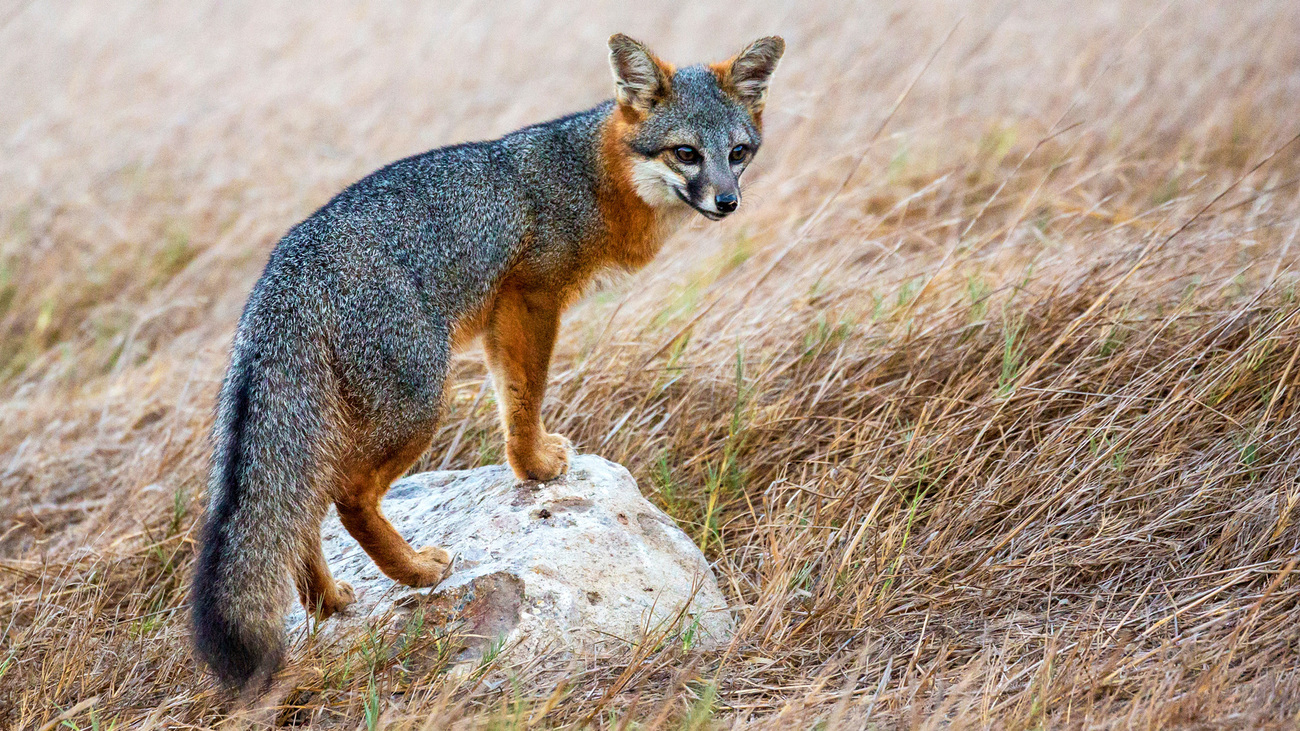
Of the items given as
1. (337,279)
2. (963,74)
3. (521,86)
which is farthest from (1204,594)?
(521,86)

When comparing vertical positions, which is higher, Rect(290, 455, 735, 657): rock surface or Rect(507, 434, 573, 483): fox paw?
Rect(507, 434, 573, 483): fox paw

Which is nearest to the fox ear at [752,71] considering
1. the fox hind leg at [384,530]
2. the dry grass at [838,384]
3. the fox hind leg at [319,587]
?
the dry grass at [838,384]

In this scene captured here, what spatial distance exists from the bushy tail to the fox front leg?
77 cm

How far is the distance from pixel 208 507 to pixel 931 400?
246 cm

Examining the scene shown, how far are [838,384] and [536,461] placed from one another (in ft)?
4.13

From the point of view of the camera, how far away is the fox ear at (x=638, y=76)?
3.82 metres

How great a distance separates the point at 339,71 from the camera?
27.4 feet

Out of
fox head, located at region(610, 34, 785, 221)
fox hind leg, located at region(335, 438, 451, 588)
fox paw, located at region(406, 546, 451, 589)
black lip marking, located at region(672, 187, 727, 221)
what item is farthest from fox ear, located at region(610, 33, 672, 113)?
fox paw, located at region(406, 546, 451, 589)

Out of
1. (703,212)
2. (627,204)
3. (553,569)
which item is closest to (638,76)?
(627,204)

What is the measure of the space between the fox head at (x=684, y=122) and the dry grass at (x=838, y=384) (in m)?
0.72

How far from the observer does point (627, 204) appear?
12.7 ft

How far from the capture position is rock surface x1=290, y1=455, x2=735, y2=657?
9.79ft

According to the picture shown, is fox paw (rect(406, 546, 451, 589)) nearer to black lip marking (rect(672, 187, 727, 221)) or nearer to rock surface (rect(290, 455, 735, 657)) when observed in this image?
rock surface (rect(290, 455, 735, 657))

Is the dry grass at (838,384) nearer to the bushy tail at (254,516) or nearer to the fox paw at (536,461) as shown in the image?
the bushy tail at (254,516)
